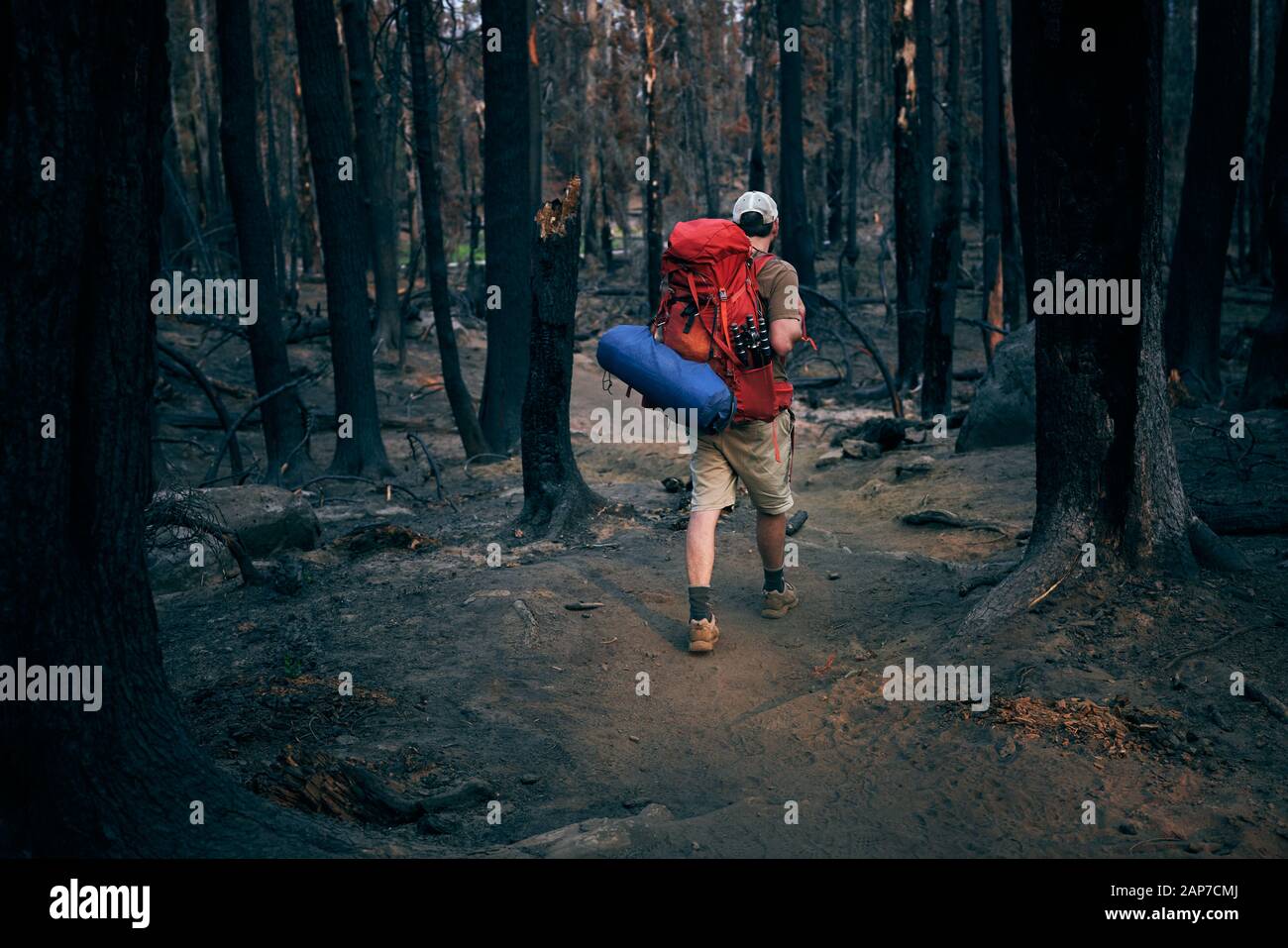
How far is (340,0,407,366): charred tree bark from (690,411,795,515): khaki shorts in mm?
9685

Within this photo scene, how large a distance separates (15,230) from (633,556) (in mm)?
5230

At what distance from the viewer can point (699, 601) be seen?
609cm

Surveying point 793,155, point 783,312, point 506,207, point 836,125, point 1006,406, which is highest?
point 836,125

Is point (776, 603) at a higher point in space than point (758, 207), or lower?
lower

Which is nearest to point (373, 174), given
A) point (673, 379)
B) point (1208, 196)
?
point (1208, 196)

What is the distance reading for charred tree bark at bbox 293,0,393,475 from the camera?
1189 cm

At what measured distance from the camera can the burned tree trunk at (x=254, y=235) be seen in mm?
11539

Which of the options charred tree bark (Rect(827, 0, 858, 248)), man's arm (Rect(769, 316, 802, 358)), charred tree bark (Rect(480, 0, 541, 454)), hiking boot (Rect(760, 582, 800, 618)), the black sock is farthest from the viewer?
charred tree bark (Rect(827, 0, 858, 248))

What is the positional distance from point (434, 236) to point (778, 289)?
8122mm

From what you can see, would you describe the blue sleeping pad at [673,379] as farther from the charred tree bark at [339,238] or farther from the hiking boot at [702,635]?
the charred tree bark at [339,238]

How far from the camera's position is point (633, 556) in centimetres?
791

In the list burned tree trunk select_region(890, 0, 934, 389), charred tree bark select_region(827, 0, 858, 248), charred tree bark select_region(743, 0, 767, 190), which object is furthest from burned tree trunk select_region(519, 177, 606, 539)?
charred tree bark select_region(827, 0, 858, 248)

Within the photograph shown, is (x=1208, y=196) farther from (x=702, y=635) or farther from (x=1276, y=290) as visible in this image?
(x=702, y=635)

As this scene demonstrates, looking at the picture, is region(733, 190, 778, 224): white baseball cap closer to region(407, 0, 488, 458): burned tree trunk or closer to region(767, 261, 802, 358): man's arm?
region(767, 261, 802, 358): man's arm
